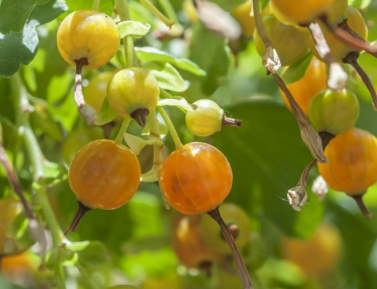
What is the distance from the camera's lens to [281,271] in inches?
57.3

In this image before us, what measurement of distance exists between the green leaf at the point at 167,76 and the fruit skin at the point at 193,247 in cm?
33

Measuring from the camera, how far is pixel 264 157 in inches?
44.7

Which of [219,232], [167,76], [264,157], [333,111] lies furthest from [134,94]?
[264,157]

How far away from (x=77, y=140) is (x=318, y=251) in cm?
82

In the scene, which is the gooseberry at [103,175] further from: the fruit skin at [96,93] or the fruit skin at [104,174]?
the fruit skin at [96,93]

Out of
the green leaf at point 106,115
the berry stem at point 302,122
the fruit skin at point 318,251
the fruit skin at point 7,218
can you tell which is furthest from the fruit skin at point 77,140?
the fruit skin at point 318,251

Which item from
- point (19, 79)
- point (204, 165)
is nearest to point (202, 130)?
point (204, 165)

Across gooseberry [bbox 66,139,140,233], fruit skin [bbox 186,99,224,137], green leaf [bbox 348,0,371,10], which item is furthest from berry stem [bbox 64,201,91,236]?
green leaf [bbox 348,0,371,10]

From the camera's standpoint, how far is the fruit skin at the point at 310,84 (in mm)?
855

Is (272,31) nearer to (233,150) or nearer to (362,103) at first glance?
(233,150)

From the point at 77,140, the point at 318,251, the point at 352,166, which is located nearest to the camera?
the point at 352,166

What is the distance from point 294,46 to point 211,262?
0.42m

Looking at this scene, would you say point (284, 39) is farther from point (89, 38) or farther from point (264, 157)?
point (264, 157)

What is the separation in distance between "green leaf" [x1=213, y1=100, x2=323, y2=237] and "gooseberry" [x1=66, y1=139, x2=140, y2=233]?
42 centimetres
